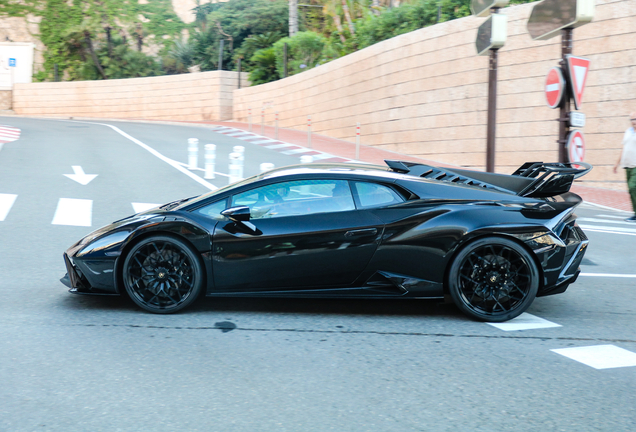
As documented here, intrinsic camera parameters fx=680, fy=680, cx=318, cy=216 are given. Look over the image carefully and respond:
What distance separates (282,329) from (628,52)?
1273 centimetres

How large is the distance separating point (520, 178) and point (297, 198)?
200 cm

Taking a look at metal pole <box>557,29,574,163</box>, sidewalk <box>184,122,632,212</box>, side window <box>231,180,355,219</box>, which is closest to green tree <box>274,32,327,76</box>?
sidewalk <box>184,122,632,212</box>

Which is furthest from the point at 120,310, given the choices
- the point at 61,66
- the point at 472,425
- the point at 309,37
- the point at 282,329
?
the point at 61,66

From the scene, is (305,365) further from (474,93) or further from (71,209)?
(474,93)

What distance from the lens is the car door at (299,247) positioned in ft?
16.3

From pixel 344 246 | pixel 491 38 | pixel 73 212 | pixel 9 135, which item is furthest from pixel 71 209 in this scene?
pixel 9 135

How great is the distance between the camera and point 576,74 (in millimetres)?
8398

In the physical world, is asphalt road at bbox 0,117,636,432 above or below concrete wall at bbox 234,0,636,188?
below

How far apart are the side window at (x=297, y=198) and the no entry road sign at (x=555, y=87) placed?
4.56 metres

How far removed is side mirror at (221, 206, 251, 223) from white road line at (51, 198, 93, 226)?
15.1 feet

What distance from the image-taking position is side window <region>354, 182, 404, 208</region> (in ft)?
16.7

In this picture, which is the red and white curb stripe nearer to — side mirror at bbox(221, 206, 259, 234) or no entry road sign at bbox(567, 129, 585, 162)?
no entry road sign at bbox(567, 129, 585, 162)

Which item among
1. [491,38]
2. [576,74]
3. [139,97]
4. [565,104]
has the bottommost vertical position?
[565,104]

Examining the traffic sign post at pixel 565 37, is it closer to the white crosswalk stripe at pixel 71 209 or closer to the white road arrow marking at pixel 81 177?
the white crosswalk stripe at pixel 71 209
